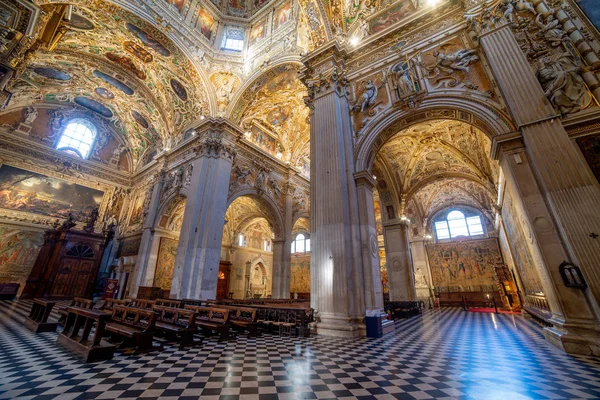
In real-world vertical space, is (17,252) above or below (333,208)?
below

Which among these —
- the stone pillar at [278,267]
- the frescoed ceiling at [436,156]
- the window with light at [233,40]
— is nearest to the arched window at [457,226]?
the frescoed ceiling at [436,156]

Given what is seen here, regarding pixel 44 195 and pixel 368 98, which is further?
pixel 44 195

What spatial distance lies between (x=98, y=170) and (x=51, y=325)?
14.9m

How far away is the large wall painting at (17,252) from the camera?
12.7 meters

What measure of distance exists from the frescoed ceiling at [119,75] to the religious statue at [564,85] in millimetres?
13465

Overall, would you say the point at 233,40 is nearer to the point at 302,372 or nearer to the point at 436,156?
the point at 436,156

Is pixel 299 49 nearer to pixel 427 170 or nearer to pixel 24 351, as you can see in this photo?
pixel 427 170

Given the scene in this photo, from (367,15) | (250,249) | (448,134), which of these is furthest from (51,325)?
(250,249)

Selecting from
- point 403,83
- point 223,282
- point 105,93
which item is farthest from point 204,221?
point 105,93

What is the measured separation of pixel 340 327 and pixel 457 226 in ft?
64.3

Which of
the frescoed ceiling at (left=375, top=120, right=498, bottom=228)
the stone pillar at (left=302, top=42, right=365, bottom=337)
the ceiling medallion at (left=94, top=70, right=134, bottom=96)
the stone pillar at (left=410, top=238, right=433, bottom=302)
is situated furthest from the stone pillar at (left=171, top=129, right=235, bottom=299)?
the stone pillar at (left=410, top=238, right=433, bottom=302)

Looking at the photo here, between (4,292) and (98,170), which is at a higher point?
(98,170)

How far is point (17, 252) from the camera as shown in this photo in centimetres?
1314

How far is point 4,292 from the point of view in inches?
481
